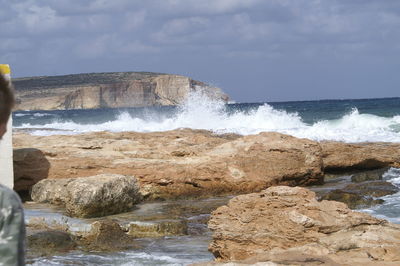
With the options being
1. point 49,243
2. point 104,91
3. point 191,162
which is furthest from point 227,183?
point 104,91

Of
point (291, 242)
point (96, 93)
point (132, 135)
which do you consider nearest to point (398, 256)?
point (291, 242)

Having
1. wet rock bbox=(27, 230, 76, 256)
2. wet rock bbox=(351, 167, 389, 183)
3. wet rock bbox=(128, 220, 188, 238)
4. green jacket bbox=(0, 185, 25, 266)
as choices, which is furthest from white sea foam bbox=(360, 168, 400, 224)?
green jacket bbox=(0, 185, 25, 266)

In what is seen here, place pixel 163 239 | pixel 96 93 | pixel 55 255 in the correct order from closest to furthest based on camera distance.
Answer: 1. pixel 55 255
2. pixel 163 239
3. pixel 96 93

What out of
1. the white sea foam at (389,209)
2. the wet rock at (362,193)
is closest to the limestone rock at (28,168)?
the wet rock at (362,193)

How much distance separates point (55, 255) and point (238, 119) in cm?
2168

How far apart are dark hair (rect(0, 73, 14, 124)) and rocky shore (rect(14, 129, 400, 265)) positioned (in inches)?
153

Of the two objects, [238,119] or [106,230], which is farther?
[238,119]

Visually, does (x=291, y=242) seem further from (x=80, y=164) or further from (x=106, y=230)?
(x=80, y=164)

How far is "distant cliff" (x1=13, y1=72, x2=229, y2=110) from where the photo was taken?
103m

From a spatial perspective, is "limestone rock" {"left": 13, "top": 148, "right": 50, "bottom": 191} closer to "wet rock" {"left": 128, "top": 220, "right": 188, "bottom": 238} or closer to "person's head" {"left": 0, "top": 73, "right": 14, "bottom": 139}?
"wet rock" {"left": 128, "top": 220, "right": 188, "bottom": 238}

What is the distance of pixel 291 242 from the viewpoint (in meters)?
5.99

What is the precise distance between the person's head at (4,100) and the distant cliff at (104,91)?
331 ft

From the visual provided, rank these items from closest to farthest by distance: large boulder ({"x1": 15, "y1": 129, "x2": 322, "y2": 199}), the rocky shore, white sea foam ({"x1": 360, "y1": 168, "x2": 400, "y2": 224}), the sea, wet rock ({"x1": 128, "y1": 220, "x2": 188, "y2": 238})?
the rocky shore → the sea → wet rock ({"x1": 128, "y1": 220, "x2": 188, "y2": 238}) → white sea foam ({"x1": 360, "y1": 168, "x2": 400, "y2": 224}) → large boulder ({"x1": 15, "y1": 129, "x2": 322, "y2": 199})

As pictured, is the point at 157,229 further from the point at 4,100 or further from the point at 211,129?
the point at 211,129
